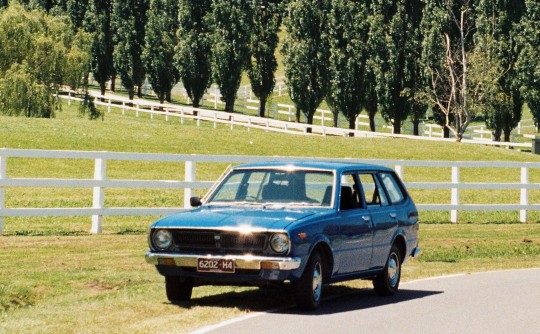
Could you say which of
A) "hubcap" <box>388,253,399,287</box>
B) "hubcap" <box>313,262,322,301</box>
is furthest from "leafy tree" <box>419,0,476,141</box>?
"hubcap" <box>313,262,322,301</box>

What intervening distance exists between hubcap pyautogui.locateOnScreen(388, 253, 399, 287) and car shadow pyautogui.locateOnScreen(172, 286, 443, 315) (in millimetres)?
192

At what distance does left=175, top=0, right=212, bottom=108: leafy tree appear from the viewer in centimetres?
7750

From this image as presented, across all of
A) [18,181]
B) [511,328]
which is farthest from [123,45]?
[511,328]

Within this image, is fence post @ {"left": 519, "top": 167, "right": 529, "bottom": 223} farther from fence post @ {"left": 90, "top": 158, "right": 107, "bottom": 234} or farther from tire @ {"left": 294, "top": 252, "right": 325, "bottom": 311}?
tire @ {"left": 294, "top": 252, "right": 325, "bottom": 311}

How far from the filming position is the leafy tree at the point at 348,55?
69812 mm

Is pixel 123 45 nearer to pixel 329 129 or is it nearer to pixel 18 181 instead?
pixel 329 129

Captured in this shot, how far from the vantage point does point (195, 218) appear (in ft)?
42.5

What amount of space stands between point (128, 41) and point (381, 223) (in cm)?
6941

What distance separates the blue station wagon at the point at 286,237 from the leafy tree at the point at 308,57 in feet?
189

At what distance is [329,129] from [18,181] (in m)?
45.2

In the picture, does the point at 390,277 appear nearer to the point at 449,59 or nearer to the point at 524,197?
the point at 524,197

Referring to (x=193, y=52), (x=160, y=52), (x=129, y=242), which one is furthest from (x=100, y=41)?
(x=129, y=242)

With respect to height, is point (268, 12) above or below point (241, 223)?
above

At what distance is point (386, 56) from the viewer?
226ft
